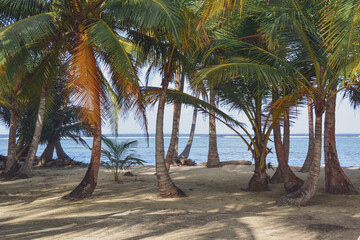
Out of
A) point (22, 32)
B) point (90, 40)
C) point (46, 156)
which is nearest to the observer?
point (22, 32)

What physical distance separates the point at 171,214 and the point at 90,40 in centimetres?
362

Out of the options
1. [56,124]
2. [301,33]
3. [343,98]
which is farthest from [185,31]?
[56,124]

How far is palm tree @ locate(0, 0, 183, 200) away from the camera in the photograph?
671cm

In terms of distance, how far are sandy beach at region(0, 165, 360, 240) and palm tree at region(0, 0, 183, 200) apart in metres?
1.27

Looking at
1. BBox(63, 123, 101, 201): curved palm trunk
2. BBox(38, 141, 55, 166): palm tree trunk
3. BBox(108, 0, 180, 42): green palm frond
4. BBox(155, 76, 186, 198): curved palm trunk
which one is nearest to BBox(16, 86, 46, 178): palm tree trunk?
BBox(63, 123, 101, 201): curved palm trunk

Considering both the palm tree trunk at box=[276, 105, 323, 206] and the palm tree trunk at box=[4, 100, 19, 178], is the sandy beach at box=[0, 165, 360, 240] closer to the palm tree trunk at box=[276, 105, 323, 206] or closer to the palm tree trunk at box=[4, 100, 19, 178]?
the palm tree trunk at box=[276, 105, 323, 206]

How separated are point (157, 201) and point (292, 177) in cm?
347

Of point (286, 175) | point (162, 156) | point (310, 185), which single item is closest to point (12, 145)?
point (162, 156)

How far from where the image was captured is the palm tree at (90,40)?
6.71 meters

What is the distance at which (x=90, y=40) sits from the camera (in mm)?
7016

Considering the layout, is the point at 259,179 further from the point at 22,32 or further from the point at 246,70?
the point at 22,32

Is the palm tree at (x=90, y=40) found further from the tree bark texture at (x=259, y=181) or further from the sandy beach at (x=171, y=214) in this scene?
the tree bark texture at (x=259, y=181)

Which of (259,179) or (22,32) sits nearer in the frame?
(22,32)

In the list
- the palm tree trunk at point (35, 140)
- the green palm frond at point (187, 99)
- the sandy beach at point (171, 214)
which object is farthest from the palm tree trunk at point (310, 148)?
the palm tree trunk at point (35, 140)
